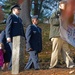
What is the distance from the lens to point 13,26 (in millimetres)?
6887

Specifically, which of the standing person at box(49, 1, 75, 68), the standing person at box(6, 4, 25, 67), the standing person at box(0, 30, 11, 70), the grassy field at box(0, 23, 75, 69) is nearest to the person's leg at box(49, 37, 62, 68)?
the standing person at box(49, 1, 75, 68)

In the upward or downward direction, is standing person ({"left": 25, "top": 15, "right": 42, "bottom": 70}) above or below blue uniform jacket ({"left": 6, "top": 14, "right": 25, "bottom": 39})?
below

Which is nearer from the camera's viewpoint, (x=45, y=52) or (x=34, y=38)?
(x=34, y=38)

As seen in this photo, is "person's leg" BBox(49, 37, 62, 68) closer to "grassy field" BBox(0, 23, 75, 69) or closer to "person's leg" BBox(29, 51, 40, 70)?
"person's leg" BBox(29, 51, 40, 70)

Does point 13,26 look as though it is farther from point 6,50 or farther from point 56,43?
point 56,43

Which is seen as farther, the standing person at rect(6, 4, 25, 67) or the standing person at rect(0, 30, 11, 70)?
the standing person at rect(0, 30, 11, 70)

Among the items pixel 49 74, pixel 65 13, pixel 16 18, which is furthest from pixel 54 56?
pixel 65 13

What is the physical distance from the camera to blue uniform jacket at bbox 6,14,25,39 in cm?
670

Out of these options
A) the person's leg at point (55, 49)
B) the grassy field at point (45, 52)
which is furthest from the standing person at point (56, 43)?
the grassy field at point (45, 52)

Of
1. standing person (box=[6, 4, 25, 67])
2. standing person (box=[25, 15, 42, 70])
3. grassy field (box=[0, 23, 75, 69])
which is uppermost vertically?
standing person (box=[6, 4, 25, 67])

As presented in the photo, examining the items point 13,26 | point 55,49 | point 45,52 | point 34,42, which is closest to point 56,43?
point 55,49

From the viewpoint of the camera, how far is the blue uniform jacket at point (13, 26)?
6705mm

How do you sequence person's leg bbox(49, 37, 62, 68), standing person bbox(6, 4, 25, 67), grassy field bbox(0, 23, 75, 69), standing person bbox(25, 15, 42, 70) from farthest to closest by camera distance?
grassy field bbox(0, 23, 75, 69) < person's leg bbox(49, 37, 62, 68) < standing person bbox(25, 15, 42, 70) < standing person bbox(6, 4, 25, 67)

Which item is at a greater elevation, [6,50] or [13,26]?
[13,26]
